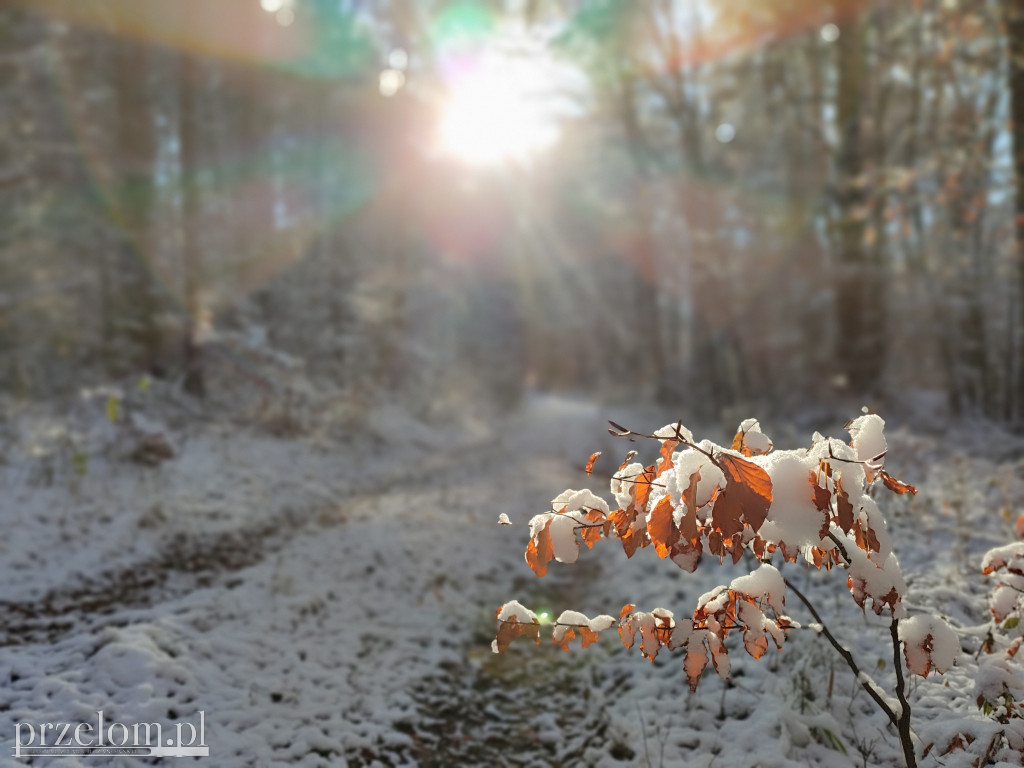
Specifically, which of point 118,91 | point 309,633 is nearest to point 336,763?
point 309,633

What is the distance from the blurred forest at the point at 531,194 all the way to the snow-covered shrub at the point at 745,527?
24.0ft

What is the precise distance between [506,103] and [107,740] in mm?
16693

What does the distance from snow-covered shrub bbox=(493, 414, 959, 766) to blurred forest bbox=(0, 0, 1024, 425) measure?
730cm

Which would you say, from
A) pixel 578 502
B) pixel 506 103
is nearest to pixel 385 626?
pixel 578 502

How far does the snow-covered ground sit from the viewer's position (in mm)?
4121

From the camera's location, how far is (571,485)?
12.4m

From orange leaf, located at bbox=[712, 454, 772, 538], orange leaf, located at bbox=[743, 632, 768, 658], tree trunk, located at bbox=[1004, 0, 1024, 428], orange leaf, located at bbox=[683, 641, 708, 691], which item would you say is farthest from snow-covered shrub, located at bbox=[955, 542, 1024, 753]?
tree trunk, located at bbox=[1004, 0, 1024, 428]

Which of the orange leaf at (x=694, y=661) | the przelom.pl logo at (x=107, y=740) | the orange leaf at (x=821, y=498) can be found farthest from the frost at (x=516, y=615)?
the przelom.pl logo at (x=107, y=740)

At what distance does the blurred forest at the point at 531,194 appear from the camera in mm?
13609

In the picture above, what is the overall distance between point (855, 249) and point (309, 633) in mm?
13976

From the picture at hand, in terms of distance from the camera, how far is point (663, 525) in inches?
87.1

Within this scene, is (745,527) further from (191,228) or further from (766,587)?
(191,228)

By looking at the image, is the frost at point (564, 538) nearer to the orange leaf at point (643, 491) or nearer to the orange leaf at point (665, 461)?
the orange leaf at point (643, 491)

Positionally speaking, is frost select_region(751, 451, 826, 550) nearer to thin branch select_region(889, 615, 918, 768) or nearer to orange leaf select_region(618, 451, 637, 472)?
orange leaf select_region(618, 451, 637, 472)
